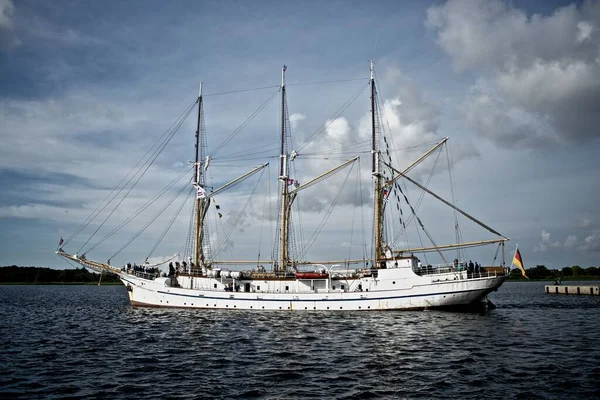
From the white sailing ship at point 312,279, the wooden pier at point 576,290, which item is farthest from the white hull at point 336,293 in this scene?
the wooden pier at point 576,290

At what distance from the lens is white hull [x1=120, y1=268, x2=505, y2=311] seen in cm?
5075

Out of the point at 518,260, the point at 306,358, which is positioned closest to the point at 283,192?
the point at 518,260

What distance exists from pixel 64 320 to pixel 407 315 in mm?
37587

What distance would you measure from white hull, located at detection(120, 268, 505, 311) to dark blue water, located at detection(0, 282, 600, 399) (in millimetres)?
6610

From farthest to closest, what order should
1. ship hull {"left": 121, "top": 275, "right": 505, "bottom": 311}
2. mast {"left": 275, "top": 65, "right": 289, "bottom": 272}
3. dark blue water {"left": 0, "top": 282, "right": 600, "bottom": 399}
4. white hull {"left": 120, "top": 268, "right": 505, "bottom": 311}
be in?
mast {"left": 275, "top": 65, "right": 289, "bottom": 272} → white hull {"left": 120, "top": 268, "right": 505, "bottom": 311} → ship hull {"left": 121, "top": 275, "right": 505, "bottom": 311} → dark blue water {"left": 0, "top": 282, "right": 600, "bottom": 399}

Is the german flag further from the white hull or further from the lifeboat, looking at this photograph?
the lifeboat

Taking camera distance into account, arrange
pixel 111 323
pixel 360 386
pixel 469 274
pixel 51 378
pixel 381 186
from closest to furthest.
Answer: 1. pixel 360 386
2. pixel 51 378
3. pixel 111 323
4. pixel 469 274
5. pixel 381 186

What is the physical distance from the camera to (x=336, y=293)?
52562mm

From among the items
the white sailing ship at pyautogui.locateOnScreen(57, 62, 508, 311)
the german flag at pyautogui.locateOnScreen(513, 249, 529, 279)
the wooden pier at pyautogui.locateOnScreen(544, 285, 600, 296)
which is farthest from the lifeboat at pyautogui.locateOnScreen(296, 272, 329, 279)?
the wooden pier at pyautogui.locateOnScreen(544, 285, 600, 296)

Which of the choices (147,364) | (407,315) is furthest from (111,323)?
(407,315)

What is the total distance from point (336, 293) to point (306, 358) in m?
26.7

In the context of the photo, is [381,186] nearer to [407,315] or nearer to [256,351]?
[407,315]

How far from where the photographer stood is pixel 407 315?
47156mm

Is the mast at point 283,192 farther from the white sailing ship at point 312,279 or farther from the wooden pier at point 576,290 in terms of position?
the wooden pier at point 576,290
